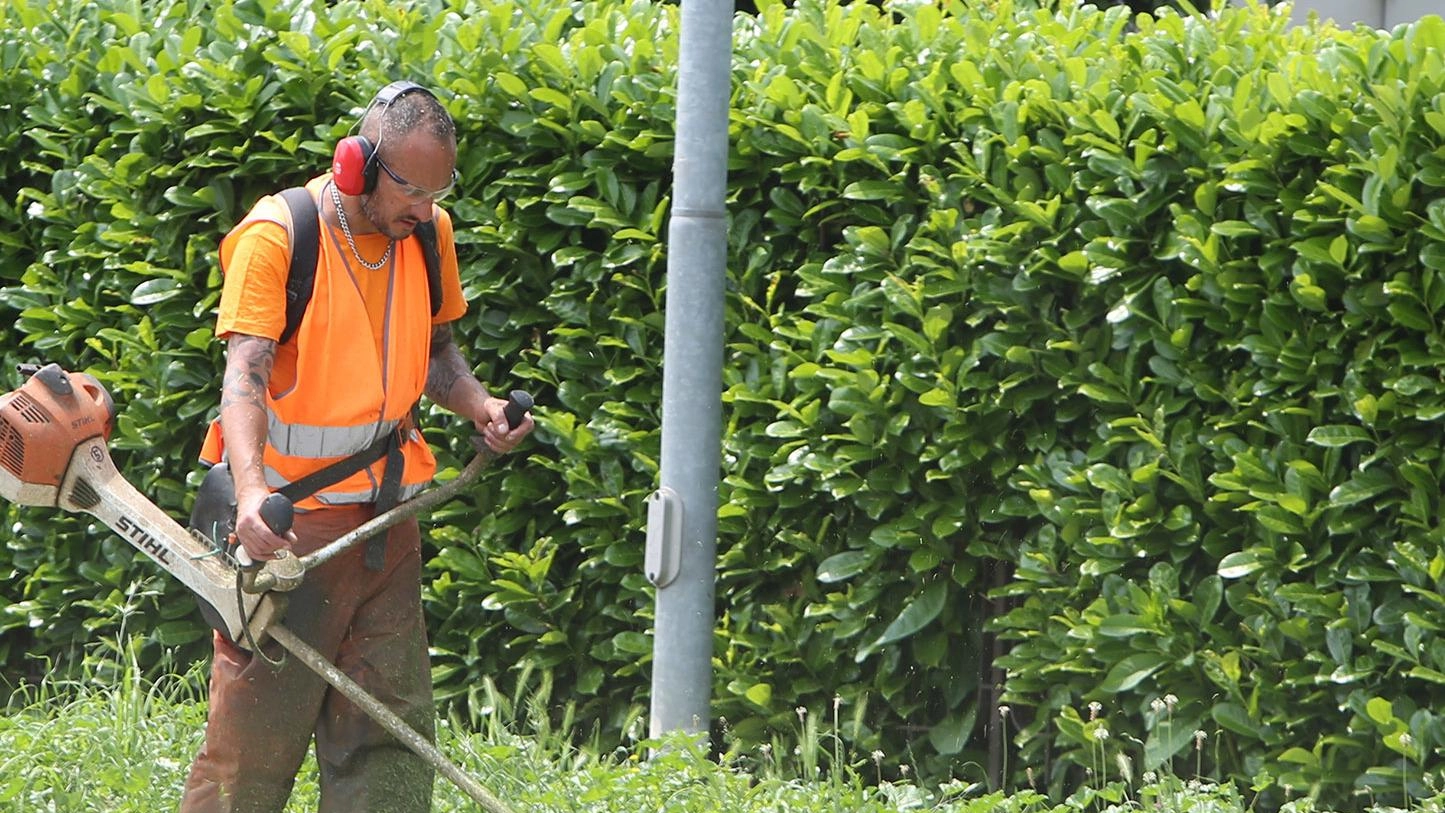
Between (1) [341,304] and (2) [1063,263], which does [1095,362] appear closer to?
(2) [1063,263]

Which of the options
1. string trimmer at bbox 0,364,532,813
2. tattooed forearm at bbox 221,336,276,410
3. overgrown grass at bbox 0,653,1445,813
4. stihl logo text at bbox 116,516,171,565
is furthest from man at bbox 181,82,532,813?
overgrown grass at bbox 0,653,1445,813

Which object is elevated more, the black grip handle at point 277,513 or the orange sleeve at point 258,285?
the orange sleeve at point 258,285

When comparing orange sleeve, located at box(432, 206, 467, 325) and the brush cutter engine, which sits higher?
orange sleeve, located at box(432, 206, 467, 325)

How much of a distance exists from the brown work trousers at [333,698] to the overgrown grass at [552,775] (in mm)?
560

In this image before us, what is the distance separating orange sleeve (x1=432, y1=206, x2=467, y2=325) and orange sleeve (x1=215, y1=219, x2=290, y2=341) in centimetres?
47

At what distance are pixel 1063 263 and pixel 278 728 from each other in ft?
7.43

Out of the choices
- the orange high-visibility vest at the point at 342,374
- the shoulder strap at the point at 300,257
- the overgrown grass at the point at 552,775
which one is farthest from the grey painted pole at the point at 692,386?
the shoulder strap at the point at 300,257

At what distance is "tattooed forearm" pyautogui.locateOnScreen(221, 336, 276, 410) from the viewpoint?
3795 millimetres

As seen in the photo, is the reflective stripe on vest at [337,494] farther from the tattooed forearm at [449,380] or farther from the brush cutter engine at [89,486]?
the tattooed forearm at [449,380]

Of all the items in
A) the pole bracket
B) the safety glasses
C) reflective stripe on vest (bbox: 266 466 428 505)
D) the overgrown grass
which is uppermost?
the safety glasses

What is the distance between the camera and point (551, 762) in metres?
5.29

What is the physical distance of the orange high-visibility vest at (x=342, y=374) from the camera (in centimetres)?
395

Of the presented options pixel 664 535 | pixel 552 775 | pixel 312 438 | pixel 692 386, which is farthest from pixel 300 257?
pixel 552 775

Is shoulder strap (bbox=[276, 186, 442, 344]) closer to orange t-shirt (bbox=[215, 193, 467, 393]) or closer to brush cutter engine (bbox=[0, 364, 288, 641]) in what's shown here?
orange t-shirt (bbox=[215, 193, 467, 393])
